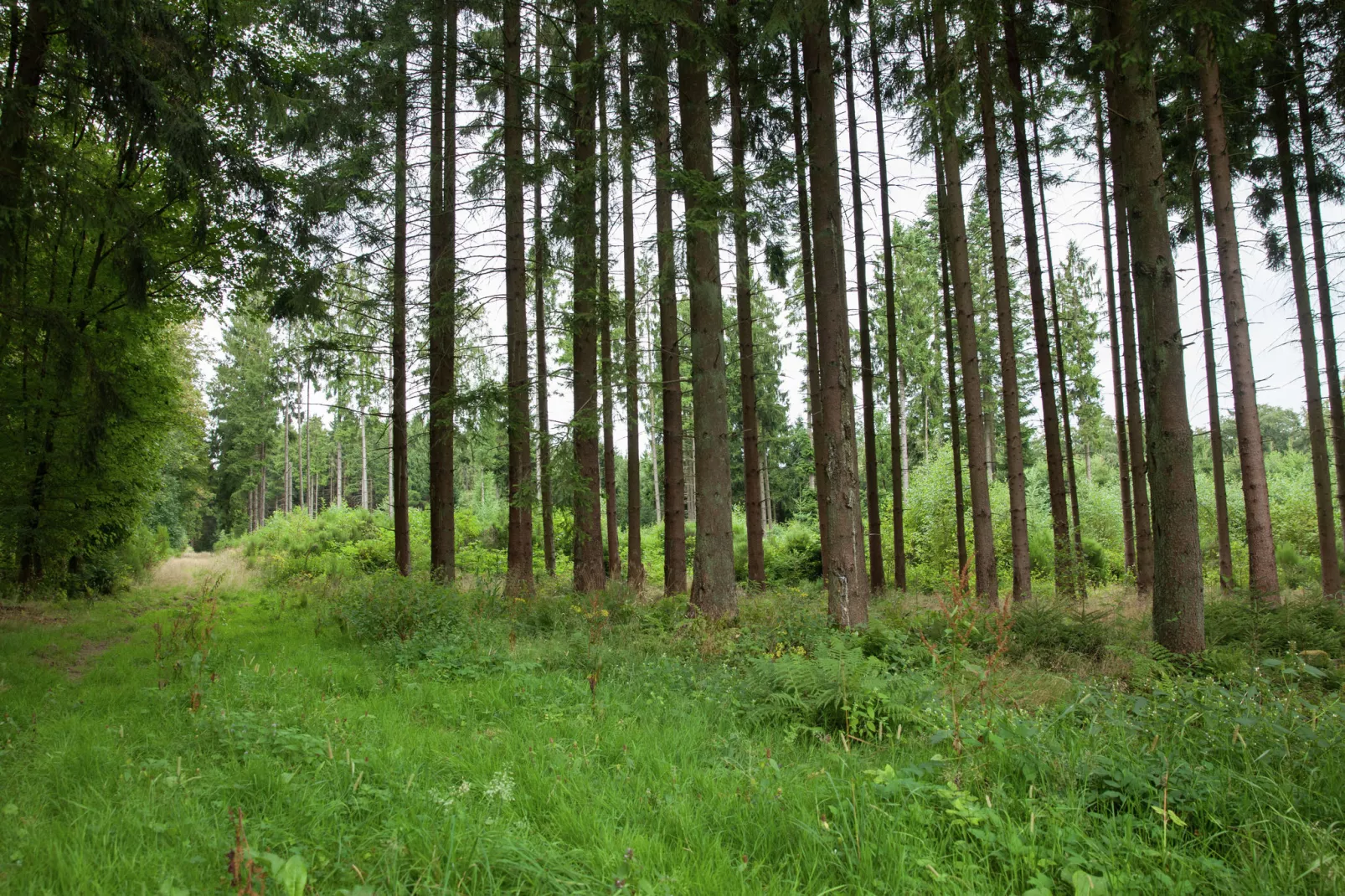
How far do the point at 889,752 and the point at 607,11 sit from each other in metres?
9.80

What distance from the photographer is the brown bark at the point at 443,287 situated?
37.3 ft

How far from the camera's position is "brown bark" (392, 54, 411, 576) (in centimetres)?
1302

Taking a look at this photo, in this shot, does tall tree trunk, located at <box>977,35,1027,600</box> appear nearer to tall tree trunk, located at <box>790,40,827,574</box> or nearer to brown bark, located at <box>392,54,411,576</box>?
tall tree trunk, located at <box>790,40,827,574</box>

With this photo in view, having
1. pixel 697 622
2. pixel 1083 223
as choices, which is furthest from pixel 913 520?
pixel 697 622

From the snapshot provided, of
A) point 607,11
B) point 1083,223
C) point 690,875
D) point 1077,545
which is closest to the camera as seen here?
point 690,875

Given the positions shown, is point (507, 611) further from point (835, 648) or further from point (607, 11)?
point (607, 11)

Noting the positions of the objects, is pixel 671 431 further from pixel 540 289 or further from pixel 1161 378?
pixel 1161 378

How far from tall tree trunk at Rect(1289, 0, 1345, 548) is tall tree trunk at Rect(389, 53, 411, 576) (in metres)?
16.2

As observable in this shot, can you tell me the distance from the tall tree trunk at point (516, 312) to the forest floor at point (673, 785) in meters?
5.56

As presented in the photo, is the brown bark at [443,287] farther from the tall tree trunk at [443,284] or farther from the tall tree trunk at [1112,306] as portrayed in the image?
the tall tree trunk at [1112,306]

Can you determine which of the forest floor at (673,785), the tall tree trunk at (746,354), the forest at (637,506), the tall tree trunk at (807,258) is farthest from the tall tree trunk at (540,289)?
the forest floor at (673,785)

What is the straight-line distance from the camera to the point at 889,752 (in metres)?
3.68

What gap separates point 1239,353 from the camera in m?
9.68

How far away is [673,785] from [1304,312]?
14.2m
